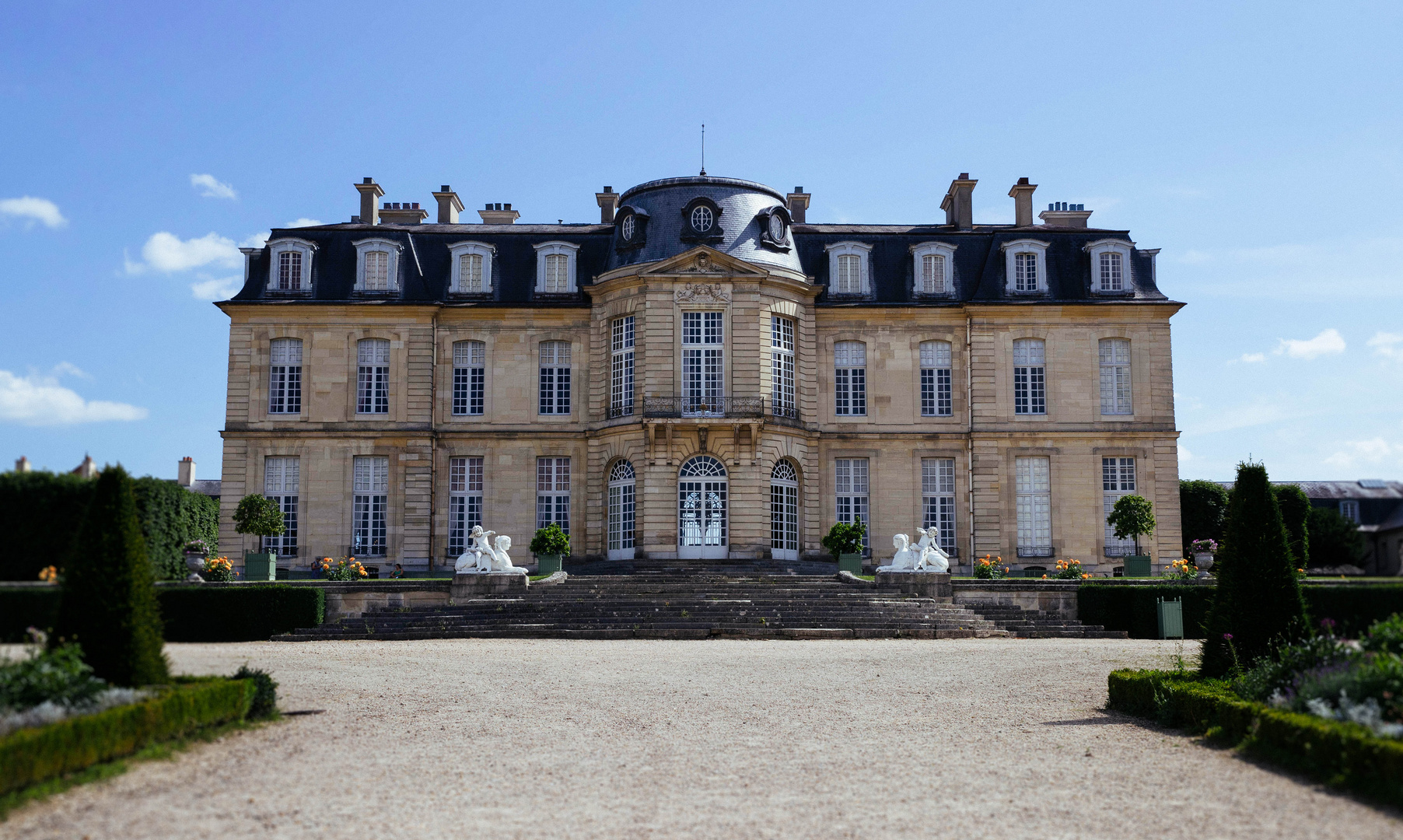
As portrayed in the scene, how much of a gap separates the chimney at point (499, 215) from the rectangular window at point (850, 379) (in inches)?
356

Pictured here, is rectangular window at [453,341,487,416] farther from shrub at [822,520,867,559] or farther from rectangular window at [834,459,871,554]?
shrub at [822,520,867,559]

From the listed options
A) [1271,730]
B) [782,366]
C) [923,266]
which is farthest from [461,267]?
[1271,730]

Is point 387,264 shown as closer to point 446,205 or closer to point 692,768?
point 446,205

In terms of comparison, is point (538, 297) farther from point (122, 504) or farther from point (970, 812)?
point (970, 812)

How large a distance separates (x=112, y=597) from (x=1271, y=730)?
315 inches

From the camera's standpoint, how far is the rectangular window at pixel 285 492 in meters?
27.5

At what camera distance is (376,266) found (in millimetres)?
28438

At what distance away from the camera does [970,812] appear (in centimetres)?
707

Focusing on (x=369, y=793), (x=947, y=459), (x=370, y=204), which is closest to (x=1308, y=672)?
(x=369, y=793)

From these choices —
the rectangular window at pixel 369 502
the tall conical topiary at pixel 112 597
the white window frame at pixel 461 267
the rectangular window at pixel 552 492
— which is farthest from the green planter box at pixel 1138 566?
the tall conical topiary at pixel 112 597

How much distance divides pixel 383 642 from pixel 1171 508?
18.3m

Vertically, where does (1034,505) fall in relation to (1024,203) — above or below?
below

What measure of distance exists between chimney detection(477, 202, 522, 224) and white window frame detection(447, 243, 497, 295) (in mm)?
2538

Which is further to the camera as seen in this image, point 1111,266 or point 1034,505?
point 1111,266
